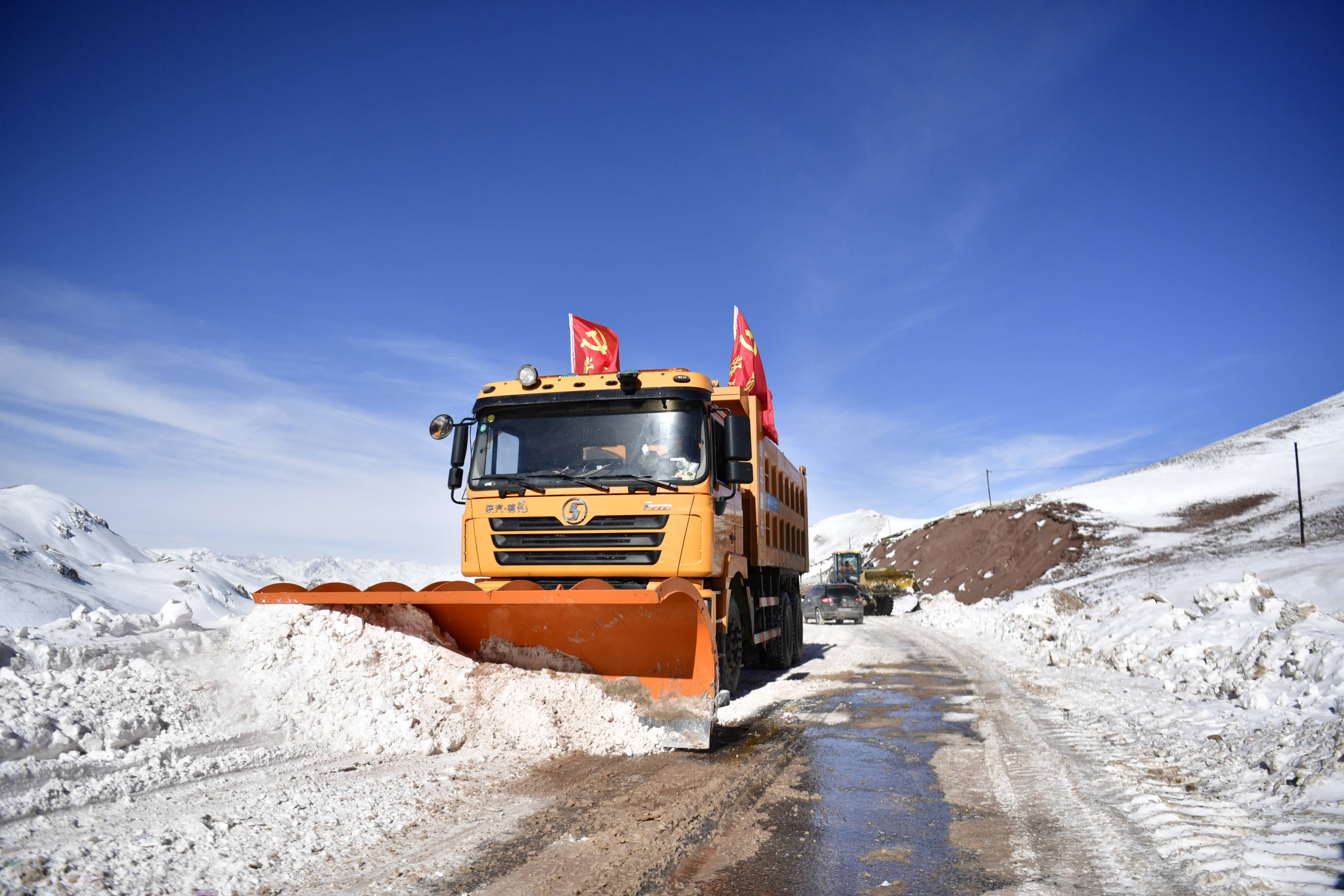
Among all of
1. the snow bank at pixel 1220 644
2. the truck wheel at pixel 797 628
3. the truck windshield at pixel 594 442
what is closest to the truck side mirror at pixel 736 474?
the truck windshield at pixel 594 442

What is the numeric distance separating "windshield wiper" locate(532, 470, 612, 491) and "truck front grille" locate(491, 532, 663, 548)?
1.34ft

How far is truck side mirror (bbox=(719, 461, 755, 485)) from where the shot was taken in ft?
24.0

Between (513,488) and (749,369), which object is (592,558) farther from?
(749,369)

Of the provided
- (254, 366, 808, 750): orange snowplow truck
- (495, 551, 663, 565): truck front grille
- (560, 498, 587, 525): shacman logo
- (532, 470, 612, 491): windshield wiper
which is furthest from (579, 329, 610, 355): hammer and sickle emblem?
(495, 551, 663, 565): truck front grille

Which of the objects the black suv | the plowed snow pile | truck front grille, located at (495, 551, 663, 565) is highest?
truck front grille, located at (495, 551, 663, 565)

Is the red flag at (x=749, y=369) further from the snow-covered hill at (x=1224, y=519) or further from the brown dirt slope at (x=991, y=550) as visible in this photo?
the brown dirt slope at (x=991, y=550)

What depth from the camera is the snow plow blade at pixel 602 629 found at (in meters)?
6.02

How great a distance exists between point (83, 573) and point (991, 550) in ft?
162

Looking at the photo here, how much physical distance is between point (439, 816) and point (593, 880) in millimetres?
1314

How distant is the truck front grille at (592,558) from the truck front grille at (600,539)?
0.05 meters

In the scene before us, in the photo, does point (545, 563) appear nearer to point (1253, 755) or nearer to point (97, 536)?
point (1253, 755)

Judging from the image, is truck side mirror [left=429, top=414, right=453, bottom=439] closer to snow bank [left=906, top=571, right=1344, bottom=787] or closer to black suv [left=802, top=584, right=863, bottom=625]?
snow bank [left=906, top=571, right=1344, bottom=787]

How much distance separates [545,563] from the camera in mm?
A: 6965

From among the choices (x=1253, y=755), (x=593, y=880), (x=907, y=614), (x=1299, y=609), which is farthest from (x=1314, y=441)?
(x=593, y=880)
